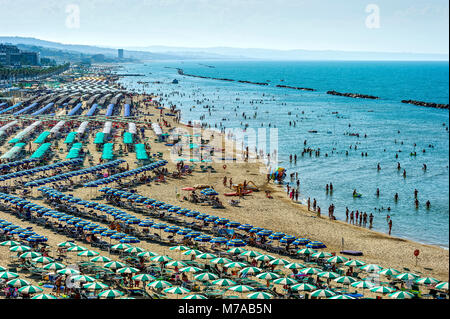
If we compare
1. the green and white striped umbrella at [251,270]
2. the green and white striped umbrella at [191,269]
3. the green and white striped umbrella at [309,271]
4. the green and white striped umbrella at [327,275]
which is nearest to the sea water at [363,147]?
the green and white striped umbrella at [327,275]

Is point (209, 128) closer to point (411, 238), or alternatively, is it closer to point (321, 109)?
point (321, 109)

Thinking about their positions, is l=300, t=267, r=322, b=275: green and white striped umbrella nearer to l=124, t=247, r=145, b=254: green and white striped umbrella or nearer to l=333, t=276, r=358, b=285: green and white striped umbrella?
l=333, t=276, r=358, b=285: green and white striped umbrella

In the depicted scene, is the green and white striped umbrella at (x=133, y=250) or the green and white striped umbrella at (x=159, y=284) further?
the green and white striped umbrella at (x=133, y=250)

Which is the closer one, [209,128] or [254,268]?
[254,268]

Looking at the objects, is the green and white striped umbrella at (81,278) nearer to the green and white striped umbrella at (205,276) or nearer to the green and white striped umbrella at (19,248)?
the green and white striped umbrella at (205,276)

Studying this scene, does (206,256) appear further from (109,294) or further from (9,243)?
(9,243)

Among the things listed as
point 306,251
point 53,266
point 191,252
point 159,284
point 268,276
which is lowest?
point 306,251

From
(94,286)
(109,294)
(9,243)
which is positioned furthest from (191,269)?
(9,243)

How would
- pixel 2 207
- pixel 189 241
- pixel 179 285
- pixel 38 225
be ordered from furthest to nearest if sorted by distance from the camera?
1. pixel 2 207
2. pixel 38 225
3. pixel 189 241
4. pixel 179 285
